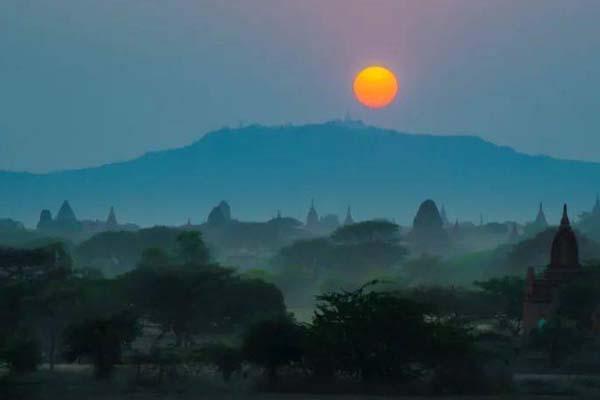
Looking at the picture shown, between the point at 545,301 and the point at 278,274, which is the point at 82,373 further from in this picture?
the point at 278,274

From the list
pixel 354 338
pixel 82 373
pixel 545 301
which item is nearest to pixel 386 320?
pixel 354 338

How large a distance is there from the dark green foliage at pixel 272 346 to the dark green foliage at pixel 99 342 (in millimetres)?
Answer: 4063

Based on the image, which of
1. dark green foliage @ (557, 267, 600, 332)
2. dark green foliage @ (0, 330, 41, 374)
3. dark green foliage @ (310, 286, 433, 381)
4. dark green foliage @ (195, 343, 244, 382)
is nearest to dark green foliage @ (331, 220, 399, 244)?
dark green foliage @ (557, 267, 600, 332)

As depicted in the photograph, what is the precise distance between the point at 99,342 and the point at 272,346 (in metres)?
5.26

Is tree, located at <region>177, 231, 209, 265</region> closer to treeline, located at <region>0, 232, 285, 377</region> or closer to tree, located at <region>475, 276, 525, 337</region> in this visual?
treeline, located at <region>0, 232, 285, 377</region>

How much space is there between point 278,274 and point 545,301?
1800 inches

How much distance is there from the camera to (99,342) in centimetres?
3138

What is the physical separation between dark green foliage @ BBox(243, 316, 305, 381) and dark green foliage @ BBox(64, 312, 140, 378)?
4.06 meters

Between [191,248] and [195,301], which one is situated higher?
[191,248]

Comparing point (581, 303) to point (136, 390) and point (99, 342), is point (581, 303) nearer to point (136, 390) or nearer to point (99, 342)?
point (136, 390)

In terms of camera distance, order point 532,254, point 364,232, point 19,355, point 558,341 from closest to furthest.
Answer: point 19,355
point 558,341
point 532,254
point 364,232

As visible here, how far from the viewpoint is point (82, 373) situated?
110ft

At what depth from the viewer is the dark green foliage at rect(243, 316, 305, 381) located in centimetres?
Answer: 3020

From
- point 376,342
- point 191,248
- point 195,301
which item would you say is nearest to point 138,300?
point 195,301
